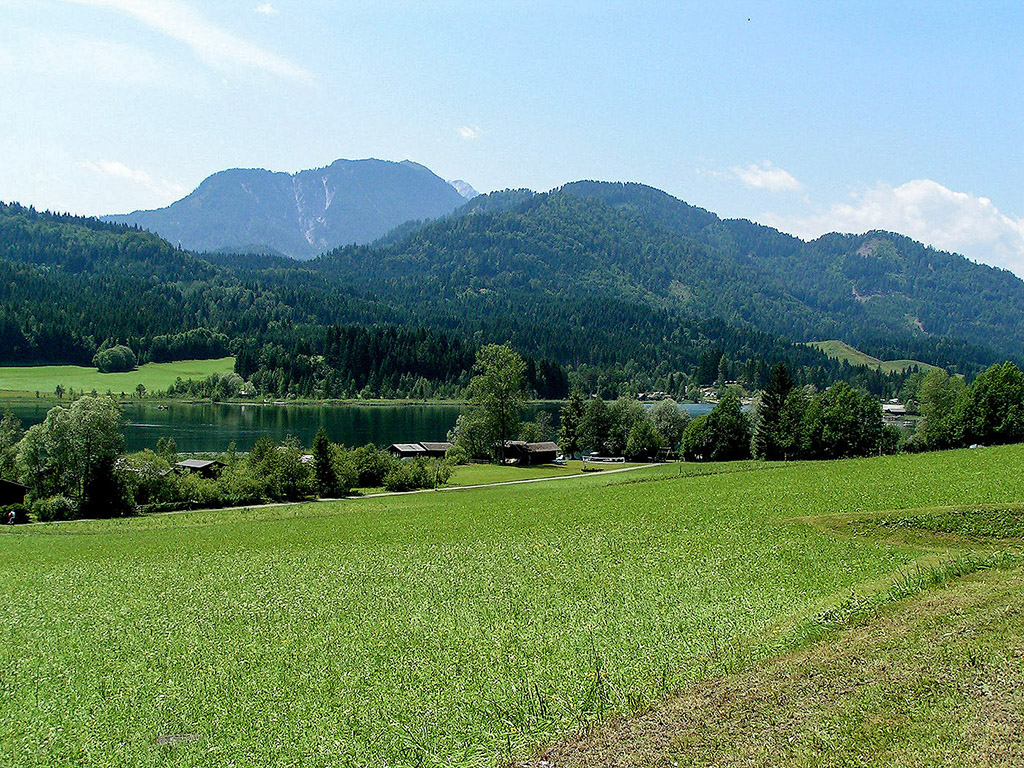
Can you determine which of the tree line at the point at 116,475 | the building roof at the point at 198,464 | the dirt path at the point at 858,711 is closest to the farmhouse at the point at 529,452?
the tree line at the point at 116,475

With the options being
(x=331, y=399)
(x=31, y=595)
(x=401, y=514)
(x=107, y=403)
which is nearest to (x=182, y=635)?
(x=31, y=595)

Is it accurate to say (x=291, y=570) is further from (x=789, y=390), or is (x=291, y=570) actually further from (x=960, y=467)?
(x=789, y=390)

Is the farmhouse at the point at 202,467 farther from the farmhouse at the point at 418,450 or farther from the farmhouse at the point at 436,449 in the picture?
the farmhouse at the point at 436,449

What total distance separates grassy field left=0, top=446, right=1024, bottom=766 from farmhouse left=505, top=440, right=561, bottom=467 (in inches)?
2309

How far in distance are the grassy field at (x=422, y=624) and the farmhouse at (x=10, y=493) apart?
81.4 ft

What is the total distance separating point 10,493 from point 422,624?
177 feet

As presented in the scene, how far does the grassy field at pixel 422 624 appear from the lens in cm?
1259

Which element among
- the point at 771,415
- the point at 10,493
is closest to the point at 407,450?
the point at 10,493

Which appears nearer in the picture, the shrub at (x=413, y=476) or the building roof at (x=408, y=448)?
the shrub at (x=413, y=476)

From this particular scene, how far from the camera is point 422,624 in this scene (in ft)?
59.0

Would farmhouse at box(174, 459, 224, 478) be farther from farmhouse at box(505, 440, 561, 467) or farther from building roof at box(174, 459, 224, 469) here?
farmhouse at box(505, 440, 561, 467)

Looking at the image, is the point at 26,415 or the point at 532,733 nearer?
the point at 532,733

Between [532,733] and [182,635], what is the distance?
37.9ft

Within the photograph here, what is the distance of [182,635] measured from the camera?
61.2 feet
